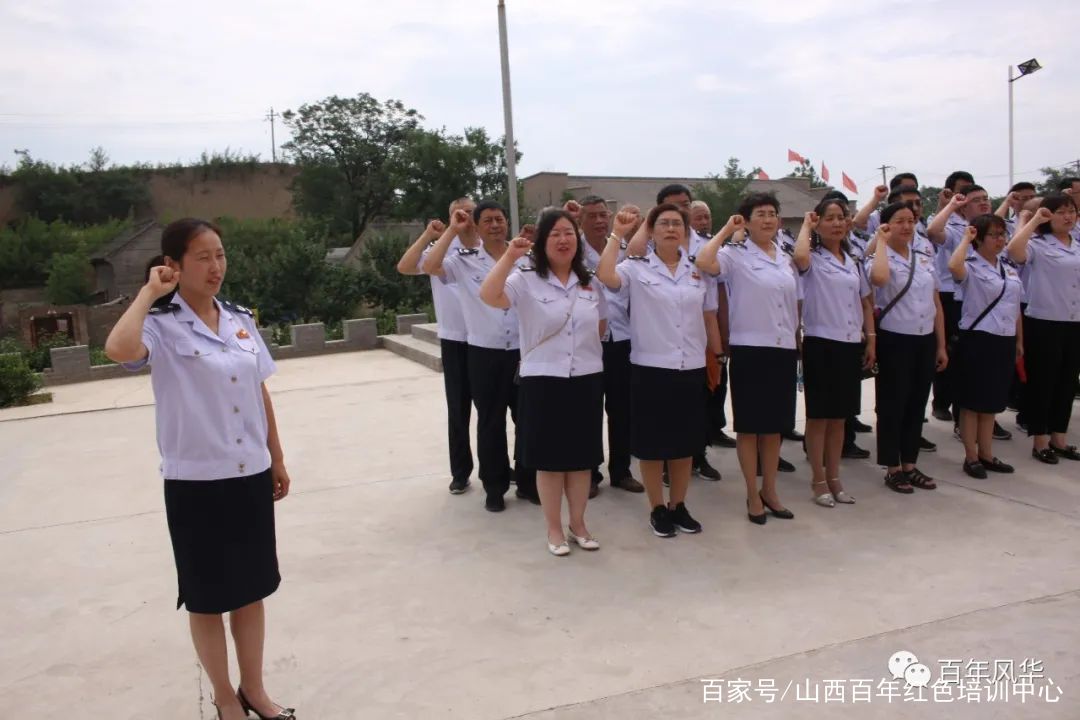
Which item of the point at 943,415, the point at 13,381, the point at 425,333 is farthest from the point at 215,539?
the point at 425,333

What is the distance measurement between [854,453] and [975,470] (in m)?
0.74

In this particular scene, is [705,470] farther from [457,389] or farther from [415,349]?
[415,349]

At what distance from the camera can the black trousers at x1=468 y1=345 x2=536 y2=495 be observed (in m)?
4.47

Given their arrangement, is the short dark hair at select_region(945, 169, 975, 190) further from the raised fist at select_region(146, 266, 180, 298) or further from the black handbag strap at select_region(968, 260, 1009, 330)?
the raised fist at select_region(146, 266, 180, 298)

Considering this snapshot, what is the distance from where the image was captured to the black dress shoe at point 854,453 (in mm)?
5223

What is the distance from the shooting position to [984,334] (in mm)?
4703

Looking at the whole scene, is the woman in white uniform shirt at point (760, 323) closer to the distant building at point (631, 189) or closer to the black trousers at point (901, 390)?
the black trousers at point (901, 390)

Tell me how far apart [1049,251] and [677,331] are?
273 centimetres

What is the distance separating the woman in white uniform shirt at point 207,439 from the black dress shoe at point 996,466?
13.8 ft

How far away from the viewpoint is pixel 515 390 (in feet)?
15.2

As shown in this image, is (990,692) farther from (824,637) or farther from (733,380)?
(733,380)

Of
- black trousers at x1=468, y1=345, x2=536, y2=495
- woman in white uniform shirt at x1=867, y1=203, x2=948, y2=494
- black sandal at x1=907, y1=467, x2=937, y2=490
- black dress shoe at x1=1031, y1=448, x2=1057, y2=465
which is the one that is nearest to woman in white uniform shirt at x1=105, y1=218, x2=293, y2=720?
black trousers at x1=468, y1=345, x2=536, y2=495

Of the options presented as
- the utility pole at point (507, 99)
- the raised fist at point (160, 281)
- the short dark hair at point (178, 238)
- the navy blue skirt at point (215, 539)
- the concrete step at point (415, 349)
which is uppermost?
the utility pole at point (507, 99)

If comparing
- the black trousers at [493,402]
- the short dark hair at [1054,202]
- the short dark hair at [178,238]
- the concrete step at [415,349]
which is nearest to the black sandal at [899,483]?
the short dark hair at [1054,202]
